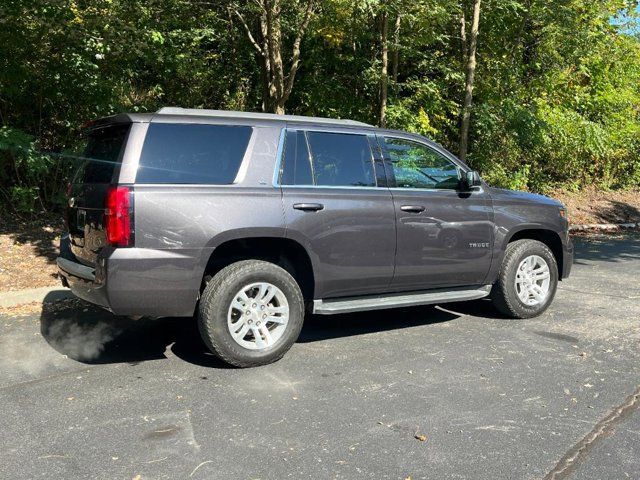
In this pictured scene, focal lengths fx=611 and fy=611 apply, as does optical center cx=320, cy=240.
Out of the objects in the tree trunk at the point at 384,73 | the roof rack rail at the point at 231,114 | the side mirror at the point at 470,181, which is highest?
the tree trunk at the point at 384,73

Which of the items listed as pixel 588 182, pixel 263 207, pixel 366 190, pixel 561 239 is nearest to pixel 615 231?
pixel 588 182

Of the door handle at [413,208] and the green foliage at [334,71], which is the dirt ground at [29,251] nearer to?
the green foliage at [334,71]

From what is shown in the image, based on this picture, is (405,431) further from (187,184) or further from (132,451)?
(187,184)

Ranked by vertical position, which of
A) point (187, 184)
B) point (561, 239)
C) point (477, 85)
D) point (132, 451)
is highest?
point (477, 85)

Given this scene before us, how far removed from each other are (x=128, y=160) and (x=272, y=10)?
641 cm

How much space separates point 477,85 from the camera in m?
12.8

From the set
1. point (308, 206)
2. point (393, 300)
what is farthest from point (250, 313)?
point (393, 300)

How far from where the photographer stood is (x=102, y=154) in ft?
15.4

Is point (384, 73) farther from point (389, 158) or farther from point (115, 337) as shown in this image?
point (115, 337)

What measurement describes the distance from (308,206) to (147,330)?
2064mm

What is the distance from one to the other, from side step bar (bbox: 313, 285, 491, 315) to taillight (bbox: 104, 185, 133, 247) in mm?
1608

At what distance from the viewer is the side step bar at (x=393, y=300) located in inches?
197

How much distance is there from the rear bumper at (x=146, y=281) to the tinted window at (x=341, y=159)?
4.18 feet

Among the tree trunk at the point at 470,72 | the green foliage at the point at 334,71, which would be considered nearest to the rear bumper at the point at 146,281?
the green foliage at the point at 334,71
